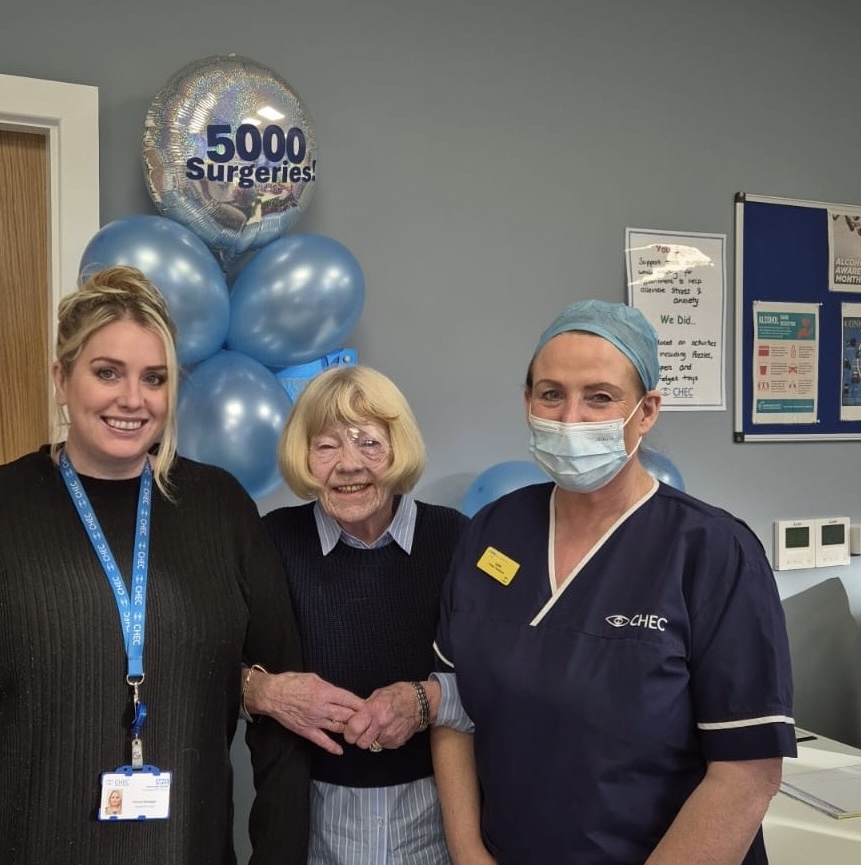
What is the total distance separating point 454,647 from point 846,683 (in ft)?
7.11

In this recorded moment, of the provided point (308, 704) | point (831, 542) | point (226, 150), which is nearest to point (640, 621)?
point (308, 704)

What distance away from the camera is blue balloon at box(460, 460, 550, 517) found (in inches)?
89.0

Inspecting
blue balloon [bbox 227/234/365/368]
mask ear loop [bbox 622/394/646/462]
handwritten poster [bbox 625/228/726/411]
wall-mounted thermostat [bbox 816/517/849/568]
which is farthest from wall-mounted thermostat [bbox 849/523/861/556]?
mask ear loop [bbox 622/394/646/462]

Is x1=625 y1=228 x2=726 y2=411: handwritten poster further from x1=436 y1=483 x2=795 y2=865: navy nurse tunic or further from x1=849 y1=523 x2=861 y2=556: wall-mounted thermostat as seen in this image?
x1=436 y1=483 x2=795 y2=865: navy nurse tunic

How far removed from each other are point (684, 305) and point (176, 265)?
162 centimetres

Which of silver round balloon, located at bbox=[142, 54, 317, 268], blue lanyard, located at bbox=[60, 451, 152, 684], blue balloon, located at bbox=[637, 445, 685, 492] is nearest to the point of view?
blue lanyard, located at bbox=[60, 451, 152, 684]

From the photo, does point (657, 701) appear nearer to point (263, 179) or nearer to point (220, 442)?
point (220, 442)

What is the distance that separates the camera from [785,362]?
2943 millimetres

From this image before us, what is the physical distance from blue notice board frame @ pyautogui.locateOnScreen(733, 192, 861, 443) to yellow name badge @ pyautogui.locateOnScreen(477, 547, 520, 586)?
1724 mm

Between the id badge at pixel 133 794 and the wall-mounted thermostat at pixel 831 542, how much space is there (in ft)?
7.84

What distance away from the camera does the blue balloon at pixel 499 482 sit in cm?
226

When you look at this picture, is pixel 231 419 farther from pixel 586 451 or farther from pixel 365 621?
pixel 586 451

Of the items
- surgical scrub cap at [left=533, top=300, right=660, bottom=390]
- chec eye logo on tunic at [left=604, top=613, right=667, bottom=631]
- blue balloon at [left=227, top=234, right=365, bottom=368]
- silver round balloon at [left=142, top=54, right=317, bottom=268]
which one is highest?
silver round balloon at [left=142, top=54, right=317, bottom=268]

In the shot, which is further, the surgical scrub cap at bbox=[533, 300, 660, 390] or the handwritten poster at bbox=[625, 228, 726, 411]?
the handwritten poster at bbox=[625, 228, 726, 411]
